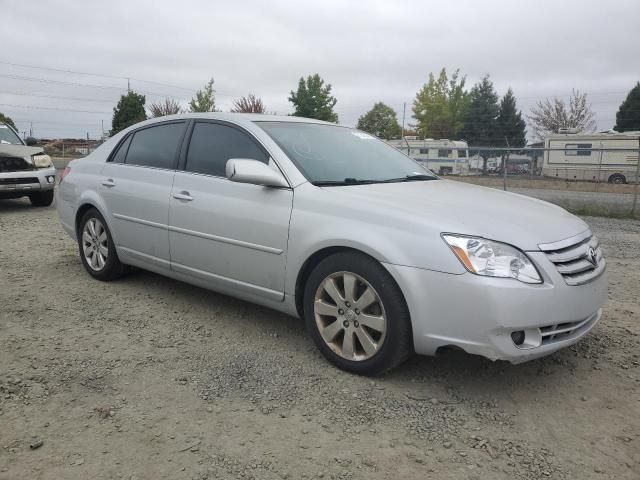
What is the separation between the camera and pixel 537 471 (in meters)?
2.36

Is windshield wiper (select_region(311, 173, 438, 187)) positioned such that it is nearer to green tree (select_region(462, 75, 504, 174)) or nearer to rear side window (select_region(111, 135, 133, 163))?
rear side window (select_region(111, 135, 133, 163))

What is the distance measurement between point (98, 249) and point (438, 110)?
47.1m

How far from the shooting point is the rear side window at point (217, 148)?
12.7ft

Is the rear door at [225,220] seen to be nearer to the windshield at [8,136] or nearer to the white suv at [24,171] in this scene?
the white suv at [24,171]

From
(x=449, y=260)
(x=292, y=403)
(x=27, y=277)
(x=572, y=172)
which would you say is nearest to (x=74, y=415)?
(x=292, y=403)

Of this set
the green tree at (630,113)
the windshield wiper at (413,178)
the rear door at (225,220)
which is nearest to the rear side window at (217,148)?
the rear door at (225,220)

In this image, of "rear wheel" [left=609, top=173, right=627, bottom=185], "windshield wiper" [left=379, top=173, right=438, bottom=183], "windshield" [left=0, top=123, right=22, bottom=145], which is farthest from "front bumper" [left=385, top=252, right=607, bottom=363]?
"rear wheel" [left=609, top=173, right=627, bottom=185]

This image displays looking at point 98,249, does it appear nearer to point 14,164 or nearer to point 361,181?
point 361,181

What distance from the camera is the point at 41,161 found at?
1022 centimetres

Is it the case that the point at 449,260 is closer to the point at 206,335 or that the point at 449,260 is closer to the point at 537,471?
the point at 537,471

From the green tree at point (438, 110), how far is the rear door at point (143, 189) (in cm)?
4658

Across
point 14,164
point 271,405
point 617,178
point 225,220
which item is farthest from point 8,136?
point 617,178

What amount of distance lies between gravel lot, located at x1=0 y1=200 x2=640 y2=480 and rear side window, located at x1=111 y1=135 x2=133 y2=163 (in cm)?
138

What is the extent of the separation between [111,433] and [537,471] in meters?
1.93
